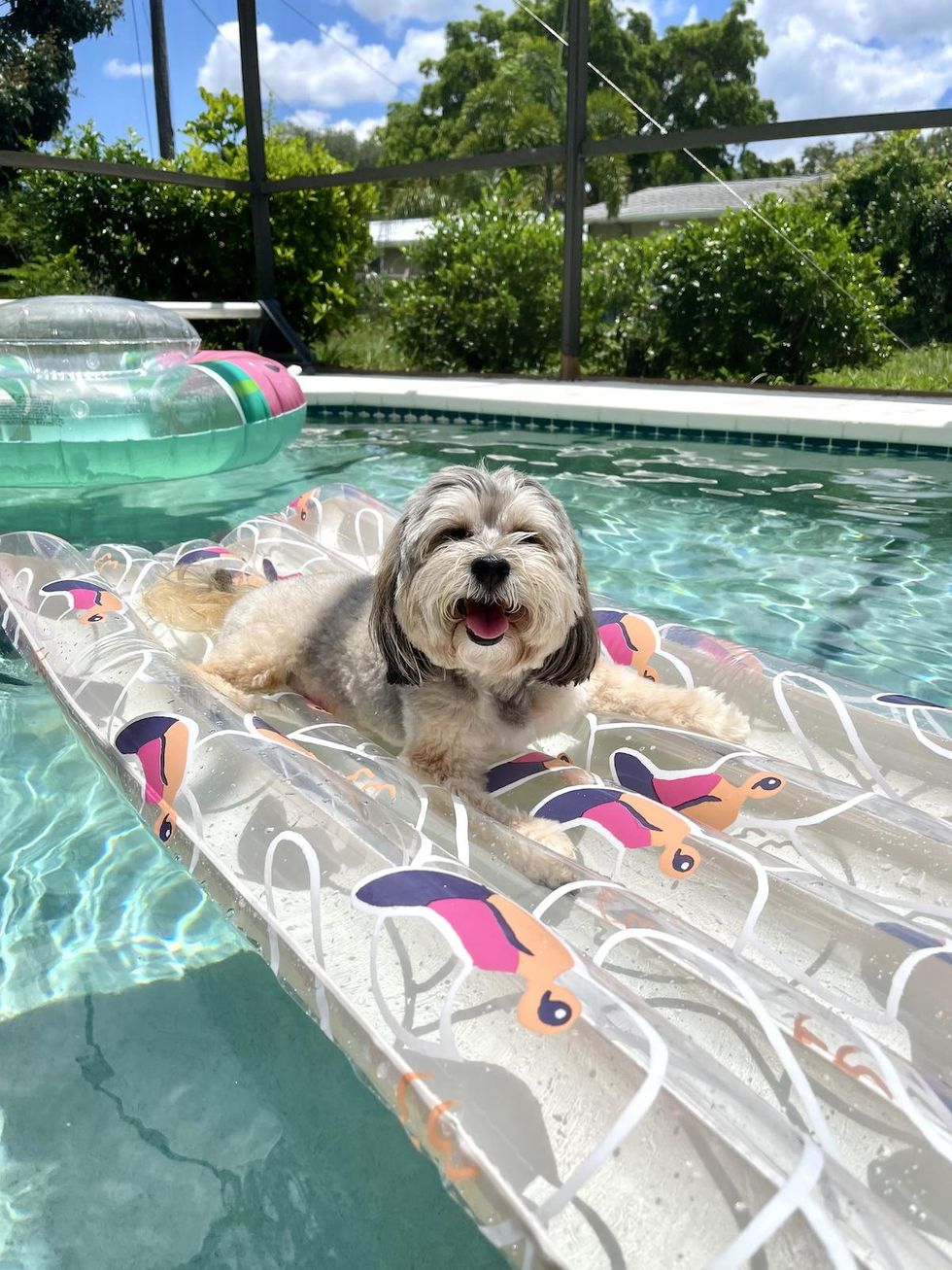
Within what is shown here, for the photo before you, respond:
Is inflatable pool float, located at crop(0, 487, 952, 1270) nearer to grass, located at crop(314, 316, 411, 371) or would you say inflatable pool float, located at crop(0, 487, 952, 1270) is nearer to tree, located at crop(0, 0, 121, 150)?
grass, located at crop(314, 316, 411, 371)

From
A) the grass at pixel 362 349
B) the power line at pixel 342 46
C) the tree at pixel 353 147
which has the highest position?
the tree at pixel 353 147

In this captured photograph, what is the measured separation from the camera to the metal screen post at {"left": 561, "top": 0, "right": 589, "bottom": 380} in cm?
1280

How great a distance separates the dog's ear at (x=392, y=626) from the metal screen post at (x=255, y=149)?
14890 mm

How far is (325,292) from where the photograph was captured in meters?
17.0

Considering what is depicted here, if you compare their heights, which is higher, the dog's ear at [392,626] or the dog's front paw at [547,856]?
the dog's ear at [392,626]

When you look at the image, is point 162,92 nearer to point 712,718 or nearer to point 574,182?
point 574,182

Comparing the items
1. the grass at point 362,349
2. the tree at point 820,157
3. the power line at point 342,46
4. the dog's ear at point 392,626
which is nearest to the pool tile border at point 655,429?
the grass at point 362,349

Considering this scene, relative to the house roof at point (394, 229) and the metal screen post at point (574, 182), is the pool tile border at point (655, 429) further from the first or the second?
the house roof at point (394, 229)

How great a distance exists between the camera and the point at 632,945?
2125 mm

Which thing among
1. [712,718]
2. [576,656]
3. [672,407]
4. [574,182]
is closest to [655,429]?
[672,407]

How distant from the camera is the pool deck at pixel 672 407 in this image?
1030cm

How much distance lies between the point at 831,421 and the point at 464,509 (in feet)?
28.3

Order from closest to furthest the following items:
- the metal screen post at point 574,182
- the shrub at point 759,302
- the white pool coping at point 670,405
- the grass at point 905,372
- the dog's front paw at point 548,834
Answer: the dog's front paw at point 548,834 → the white pool coping at point 670,405 → the metal screen post at point 574,182 → the grass at point 905,372 → the shrub at point 759,302

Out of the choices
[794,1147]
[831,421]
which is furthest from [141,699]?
[831,421]
